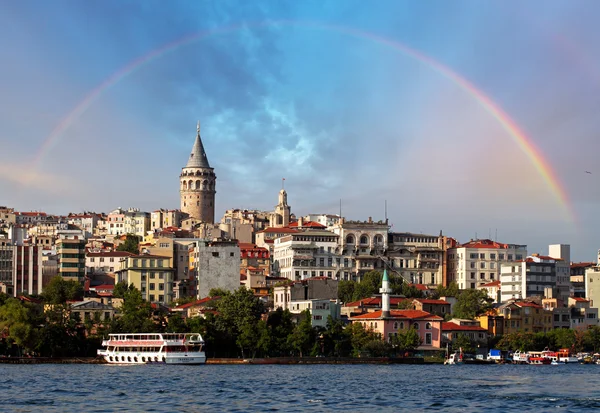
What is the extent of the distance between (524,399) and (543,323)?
67.9 m

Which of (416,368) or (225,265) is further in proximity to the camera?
(225,265)

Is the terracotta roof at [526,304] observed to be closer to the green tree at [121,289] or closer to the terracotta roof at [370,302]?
the terracotta roof at [370,302]

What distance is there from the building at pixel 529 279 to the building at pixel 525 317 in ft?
46.3

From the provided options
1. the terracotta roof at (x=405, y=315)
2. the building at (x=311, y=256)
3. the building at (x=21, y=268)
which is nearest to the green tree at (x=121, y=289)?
the building at (x=21, y=268)

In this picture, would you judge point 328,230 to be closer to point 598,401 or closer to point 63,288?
point 63,288

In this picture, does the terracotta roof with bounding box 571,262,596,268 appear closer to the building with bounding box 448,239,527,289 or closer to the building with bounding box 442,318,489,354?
the building with bounding box 448,239,527,289

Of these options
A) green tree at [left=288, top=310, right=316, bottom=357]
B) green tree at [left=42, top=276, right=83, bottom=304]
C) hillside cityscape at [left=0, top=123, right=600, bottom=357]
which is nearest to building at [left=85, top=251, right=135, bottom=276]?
hillside cityscape at [left=0, top=123, right=600, bottom=357]

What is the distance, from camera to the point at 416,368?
94625 millimetres

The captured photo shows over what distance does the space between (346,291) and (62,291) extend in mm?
34154

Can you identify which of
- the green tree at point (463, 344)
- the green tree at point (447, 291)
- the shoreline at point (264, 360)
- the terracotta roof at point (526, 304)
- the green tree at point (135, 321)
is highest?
the green tree at point (447, 291)

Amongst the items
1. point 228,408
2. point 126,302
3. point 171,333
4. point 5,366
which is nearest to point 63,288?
point 126,302

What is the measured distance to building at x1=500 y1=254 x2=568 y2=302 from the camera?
466 ft

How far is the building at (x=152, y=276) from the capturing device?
132 meters

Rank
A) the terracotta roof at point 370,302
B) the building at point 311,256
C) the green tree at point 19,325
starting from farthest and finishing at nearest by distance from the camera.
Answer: the building at point 311,256 → the terracotta roof at point 370,302 → the green tree at point 19,325
